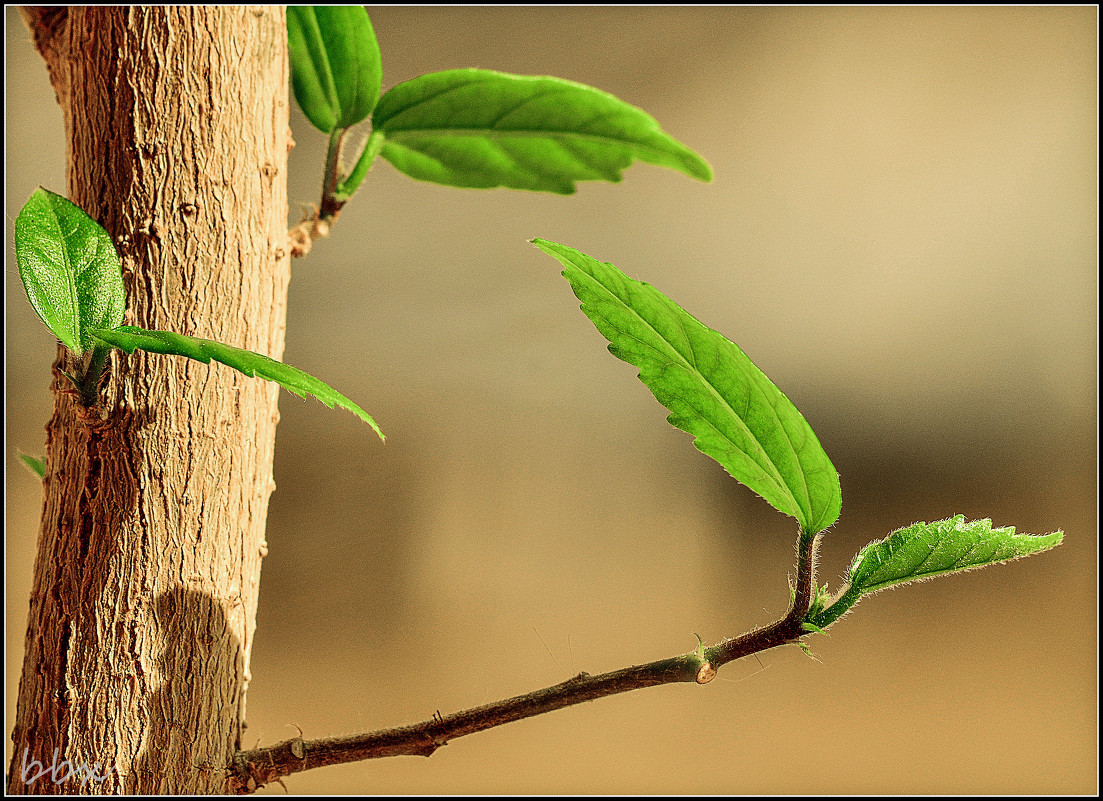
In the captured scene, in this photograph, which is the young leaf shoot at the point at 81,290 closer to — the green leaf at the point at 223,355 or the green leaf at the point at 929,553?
the green leaf at the point at 223,355

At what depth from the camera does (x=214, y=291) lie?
0.24 meters

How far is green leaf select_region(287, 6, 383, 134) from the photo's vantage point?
272 mm

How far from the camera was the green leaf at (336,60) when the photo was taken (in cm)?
27

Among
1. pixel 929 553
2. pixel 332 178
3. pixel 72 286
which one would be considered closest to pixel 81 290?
pixel 72 286

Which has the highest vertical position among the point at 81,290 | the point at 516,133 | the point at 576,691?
the point at 516,133

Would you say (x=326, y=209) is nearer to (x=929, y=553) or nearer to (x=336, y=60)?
(x=336, y=60)

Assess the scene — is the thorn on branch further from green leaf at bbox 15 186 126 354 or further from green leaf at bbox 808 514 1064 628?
green leaf at bbox 808 514 1064 628

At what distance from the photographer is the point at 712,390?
20 centimetres

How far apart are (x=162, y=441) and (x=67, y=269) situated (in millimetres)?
54

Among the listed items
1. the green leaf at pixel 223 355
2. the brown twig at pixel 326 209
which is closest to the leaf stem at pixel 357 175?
the brown twig at pixel 326 209

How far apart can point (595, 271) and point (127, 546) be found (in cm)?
15

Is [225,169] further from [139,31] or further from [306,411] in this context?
[306,411]

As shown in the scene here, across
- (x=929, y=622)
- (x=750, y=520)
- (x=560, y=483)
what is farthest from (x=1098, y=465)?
(x=560, y=483)

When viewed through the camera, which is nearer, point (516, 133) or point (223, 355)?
point (223, 355)
